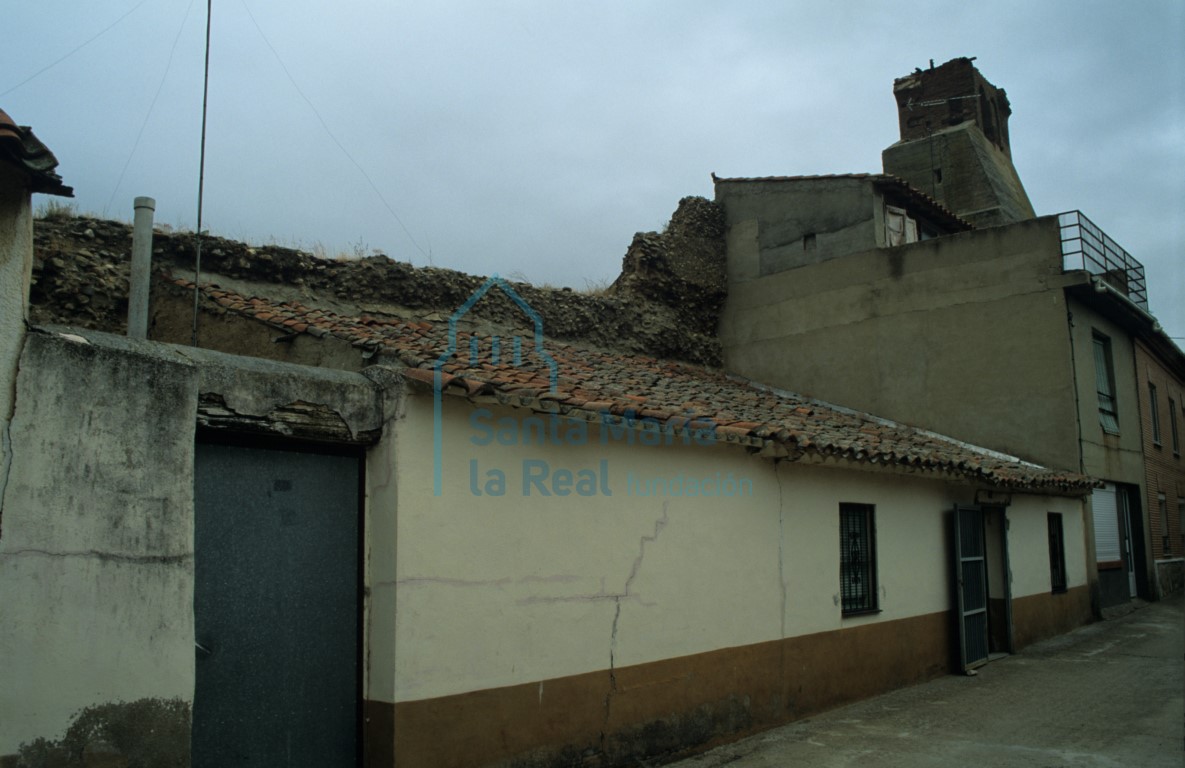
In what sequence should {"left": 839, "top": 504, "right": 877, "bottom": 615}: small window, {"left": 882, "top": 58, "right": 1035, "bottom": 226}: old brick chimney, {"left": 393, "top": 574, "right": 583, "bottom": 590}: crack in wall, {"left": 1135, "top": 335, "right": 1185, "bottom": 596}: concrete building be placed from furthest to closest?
{"left": 882, "top": 58, "right": 1035, "bottom": 226}: old brick chimney < {"left": 1135, "top": 335, "right": 1185, "bottom": 596}: concrete building < {"left": 839, "top": 504, "right": 877, "bottom": 615}: small window < {"left": 393, "top": 574, "right": 583, "bottom": 590}: crack in wall

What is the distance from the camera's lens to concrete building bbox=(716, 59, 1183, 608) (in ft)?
48.0

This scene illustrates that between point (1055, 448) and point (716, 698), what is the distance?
1007 centimetres

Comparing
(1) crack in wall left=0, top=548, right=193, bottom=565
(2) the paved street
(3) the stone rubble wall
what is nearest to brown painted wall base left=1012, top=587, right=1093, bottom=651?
(2) the paved street

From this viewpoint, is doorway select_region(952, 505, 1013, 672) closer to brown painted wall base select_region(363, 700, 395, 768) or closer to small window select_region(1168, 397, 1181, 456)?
brown painted wall base select_region(363, 700, 395, 768)

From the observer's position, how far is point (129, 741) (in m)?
4.11

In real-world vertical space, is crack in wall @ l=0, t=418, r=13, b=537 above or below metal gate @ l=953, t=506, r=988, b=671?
above

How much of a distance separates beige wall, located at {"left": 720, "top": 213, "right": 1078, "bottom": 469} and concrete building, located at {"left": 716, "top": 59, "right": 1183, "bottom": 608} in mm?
24

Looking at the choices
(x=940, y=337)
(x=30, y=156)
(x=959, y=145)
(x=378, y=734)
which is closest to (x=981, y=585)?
(x=940, y=337)

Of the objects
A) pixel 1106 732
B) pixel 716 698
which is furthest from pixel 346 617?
pixel 1106 732

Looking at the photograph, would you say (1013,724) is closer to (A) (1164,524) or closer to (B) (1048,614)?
(B) (1048,614)

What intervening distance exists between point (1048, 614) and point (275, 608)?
12718 millimetres

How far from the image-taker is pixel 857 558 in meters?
9.48

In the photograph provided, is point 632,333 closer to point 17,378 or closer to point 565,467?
point 565,467

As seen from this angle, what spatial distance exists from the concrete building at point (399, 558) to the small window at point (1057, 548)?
253 inches
